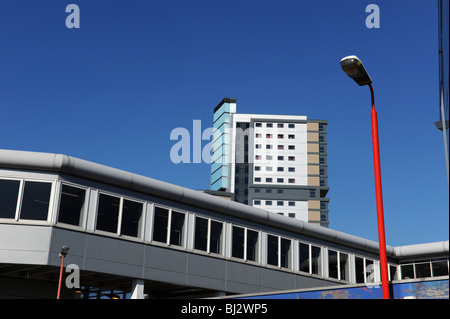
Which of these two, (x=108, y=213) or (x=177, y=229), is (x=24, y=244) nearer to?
(x=108, y=213)

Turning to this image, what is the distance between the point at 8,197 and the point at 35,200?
0.97 meters

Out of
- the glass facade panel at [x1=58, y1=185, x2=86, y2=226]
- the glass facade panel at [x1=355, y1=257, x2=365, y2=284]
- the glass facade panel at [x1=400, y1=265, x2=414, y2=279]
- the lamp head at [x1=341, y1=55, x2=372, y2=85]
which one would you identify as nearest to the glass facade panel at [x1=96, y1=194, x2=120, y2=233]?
the glass facade panel at [x1=58, y1=185, x2=86, y2=226]

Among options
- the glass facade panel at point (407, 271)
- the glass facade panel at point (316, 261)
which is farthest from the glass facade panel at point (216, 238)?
the glass facade panel at point (407, 271)

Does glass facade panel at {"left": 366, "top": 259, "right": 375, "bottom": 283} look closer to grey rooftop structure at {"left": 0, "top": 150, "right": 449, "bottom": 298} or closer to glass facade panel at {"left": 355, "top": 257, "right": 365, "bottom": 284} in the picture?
glass facade panel at {"left": 355, "top": 257, "right": 365, "bottom": 284}

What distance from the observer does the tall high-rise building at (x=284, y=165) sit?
490 ft

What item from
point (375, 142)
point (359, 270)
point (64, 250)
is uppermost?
point (359, 270)

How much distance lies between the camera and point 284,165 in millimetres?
153375

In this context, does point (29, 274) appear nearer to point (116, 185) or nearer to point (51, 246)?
point (51, 246)

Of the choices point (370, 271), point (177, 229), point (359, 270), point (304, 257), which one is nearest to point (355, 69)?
point (177, 229)

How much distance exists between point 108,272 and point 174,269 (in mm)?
3181

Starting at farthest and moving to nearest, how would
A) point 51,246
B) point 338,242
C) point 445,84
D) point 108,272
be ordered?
point 338,242, point 108,272, point 51,246, point 445,84
